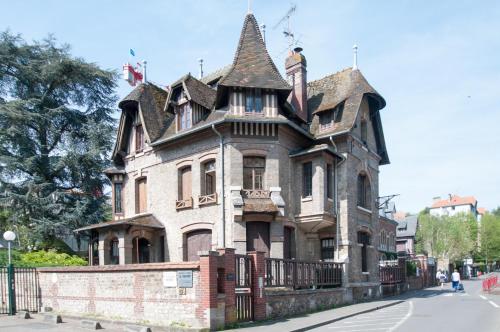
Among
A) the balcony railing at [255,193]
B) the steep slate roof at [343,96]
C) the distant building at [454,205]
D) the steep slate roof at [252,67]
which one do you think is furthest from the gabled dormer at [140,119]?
the distant building at [454,205]

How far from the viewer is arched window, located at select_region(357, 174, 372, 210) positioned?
25.8 metres

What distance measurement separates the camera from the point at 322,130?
23891 mm

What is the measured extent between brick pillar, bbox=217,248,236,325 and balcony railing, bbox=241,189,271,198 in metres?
6.00

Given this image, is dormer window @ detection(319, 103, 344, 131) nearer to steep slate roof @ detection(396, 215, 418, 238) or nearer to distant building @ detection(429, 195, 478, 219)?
steep slate roof @ detection(396, 215, 418, 238)

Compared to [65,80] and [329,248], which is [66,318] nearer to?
[329,248]

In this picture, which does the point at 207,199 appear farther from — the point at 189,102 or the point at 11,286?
the point at 11,286

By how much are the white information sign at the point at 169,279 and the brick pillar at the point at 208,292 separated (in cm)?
104

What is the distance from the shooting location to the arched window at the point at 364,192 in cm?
2577

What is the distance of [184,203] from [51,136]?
16.1 meters

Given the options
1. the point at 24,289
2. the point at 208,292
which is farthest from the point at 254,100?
the point at 24,289

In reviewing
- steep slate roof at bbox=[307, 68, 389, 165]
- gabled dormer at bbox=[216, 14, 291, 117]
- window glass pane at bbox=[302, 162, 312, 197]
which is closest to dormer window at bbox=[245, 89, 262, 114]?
gabled dormer at bbox=[216, 14, 291, 117]

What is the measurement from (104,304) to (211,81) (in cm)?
1385

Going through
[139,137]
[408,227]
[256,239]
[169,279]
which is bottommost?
[408,227]

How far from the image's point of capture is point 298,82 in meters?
24.5
